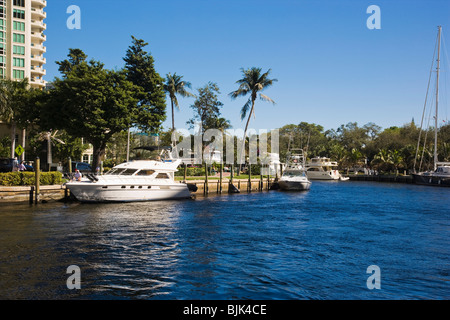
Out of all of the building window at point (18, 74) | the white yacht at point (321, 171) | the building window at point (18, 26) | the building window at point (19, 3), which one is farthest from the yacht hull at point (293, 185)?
the building window at point (19, 3)

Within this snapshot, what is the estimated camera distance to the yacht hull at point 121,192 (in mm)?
27891

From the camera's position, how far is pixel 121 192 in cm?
2914

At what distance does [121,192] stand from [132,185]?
1039mm

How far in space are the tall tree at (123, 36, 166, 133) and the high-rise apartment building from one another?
88.1ft

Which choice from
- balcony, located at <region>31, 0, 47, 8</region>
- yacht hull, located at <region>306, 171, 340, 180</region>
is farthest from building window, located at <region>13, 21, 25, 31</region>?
yacht hull, located at <region>306, 171, 340, 180</region>

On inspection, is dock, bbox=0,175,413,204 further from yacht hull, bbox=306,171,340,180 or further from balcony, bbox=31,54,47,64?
balcony, bbox=31,54,47,64

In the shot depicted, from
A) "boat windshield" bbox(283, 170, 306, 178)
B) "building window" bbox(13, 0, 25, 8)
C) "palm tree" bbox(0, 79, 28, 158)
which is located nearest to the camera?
"palm tree" bbox(0, 79, 28, 158)

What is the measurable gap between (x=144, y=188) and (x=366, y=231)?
57.8 feet

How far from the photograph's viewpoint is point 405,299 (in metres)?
10.5

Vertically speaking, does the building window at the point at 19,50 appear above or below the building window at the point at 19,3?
below

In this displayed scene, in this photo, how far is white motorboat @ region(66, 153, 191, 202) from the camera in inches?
1106

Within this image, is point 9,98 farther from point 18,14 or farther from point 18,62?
point 18,14

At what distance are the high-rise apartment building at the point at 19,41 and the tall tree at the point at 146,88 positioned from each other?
26.9 metres

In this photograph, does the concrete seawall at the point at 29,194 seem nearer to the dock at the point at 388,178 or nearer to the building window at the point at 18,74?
the building window at the point at 18,74
